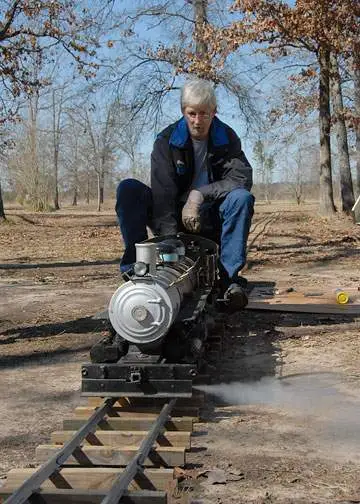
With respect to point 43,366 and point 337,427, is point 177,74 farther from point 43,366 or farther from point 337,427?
point 337,427

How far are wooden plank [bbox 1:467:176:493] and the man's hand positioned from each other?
259 cm

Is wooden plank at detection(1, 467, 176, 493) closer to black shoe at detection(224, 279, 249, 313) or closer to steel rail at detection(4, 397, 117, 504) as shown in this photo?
steel rail at detection(4, 397, 117, 504)

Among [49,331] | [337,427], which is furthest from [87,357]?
[337,427]

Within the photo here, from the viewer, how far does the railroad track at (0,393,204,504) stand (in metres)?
2.63

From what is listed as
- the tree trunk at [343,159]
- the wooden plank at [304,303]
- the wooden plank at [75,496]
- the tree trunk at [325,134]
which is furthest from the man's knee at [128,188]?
the tree trunk at [343,159]

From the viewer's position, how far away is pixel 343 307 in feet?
23.1

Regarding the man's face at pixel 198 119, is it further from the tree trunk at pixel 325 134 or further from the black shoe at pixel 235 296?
the tree trunk at pixel 325 134

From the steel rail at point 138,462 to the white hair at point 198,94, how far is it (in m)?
2.31

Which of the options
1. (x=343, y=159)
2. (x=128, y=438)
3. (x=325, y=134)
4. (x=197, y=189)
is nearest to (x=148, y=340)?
(x=128, y=438)

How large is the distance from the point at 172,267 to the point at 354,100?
1067 inches

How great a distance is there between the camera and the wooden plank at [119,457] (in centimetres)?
322

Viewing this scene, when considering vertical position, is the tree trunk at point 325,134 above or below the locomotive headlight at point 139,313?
above

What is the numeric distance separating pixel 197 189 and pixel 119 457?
2689mm

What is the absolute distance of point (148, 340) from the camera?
397 centimetres
